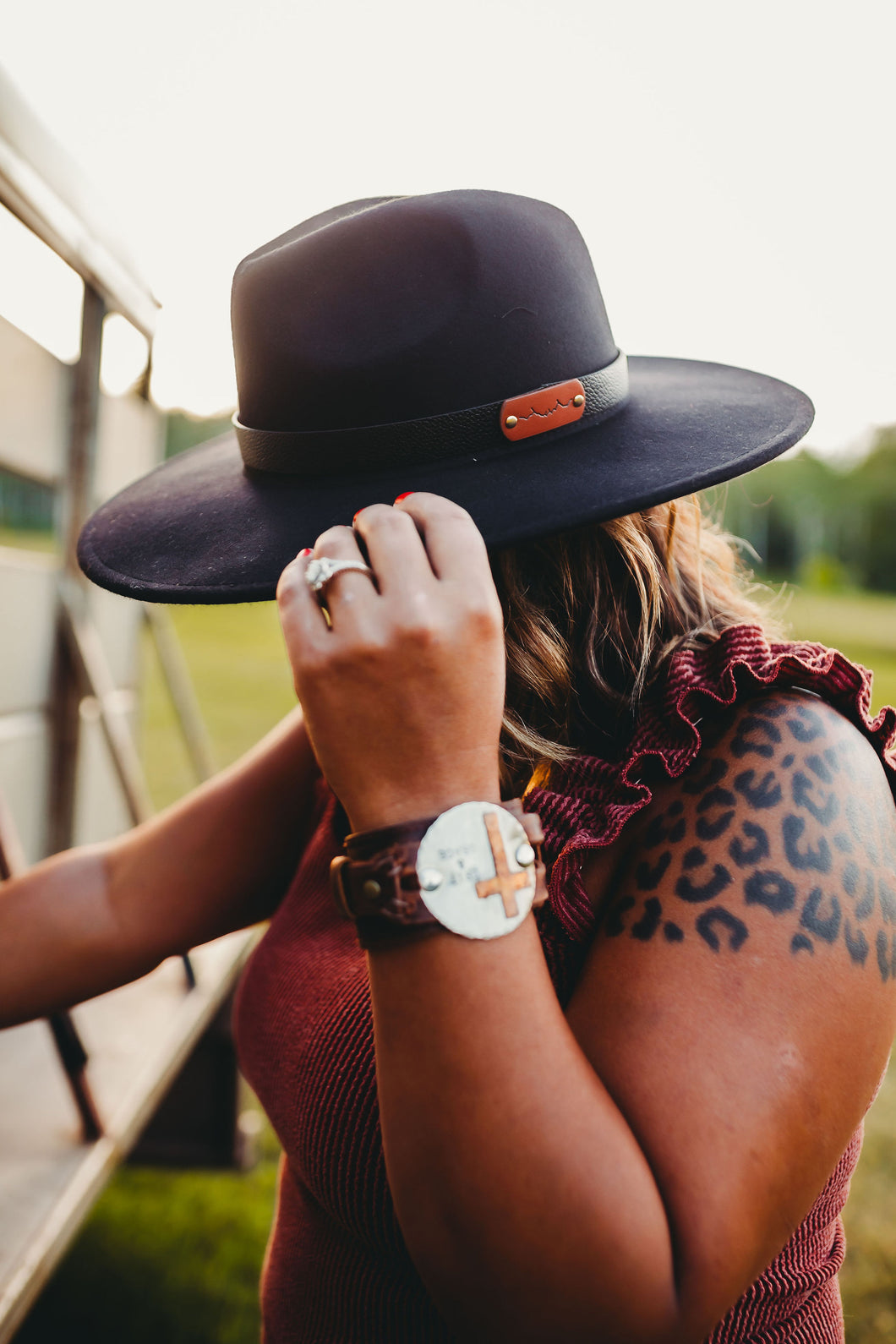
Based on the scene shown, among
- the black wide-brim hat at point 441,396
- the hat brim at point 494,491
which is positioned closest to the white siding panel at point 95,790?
the hat brim at point 494,491

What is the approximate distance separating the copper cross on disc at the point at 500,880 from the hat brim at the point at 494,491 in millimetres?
327

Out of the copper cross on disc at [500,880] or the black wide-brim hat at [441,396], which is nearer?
the copper cross on disc at [500,880]

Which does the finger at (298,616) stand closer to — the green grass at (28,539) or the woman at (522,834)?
the woman at (522,834)

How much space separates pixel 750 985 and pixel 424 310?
2.75 ft

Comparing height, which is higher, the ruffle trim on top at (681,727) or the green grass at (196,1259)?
the ruffle trim on top at (681,727)

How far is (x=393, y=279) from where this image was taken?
43.6 inches

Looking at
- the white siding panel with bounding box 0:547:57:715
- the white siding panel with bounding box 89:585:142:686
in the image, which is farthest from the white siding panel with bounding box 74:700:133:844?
the white siding panel with bounding box 89:585:142:686

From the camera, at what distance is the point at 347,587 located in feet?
2.87

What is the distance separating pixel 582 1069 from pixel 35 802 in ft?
7.78

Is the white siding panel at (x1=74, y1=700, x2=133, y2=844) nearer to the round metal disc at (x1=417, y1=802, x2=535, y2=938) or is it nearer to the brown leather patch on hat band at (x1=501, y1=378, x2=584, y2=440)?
the brown leather patch on hat band at (x1=501, y1=378, x2=584, y2=440)

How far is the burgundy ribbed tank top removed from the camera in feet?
3.47

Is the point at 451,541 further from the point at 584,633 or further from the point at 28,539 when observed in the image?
the point at 28,539

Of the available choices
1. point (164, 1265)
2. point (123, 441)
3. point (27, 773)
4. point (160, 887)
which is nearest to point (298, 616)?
point (160, 887)

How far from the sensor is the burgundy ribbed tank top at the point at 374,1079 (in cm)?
106
